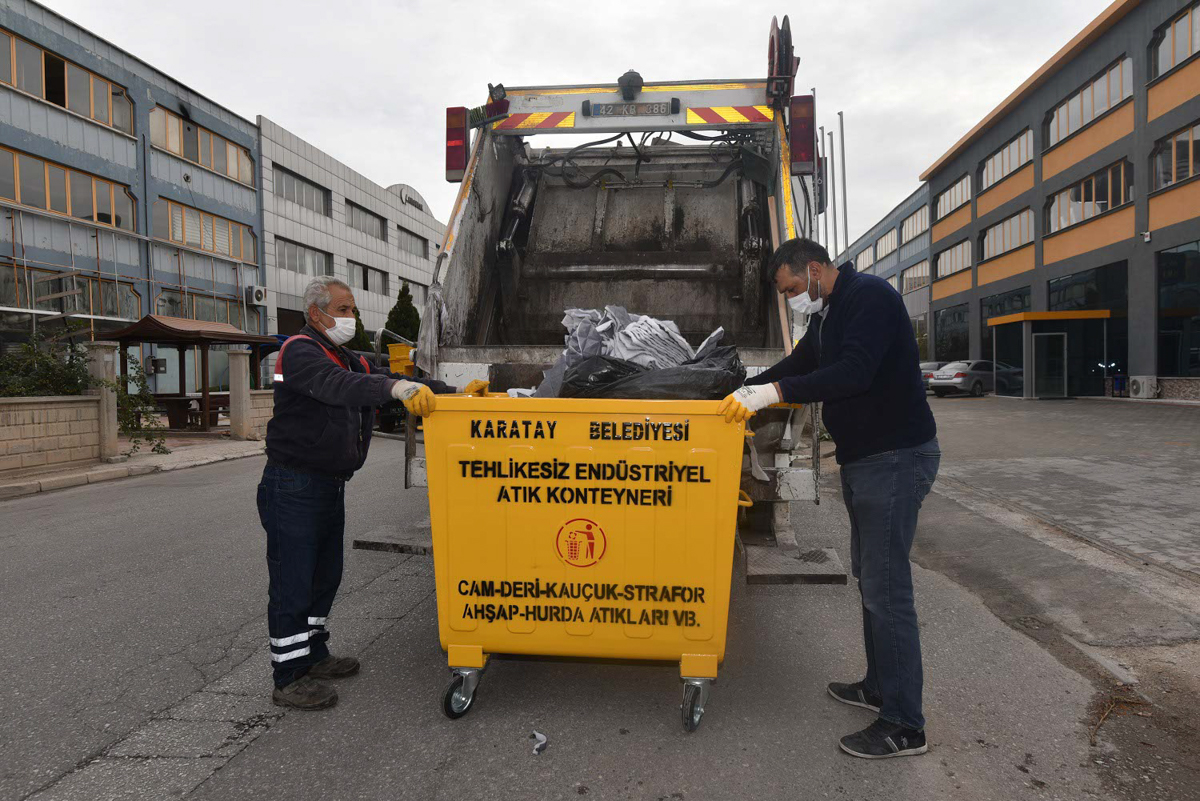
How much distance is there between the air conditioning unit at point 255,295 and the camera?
25139mm

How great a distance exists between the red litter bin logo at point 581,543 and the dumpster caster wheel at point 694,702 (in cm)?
56

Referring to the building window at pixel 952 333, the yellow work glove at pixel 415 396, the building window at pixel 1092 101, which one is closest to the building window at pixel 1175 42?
the building window at pixel 1092 101

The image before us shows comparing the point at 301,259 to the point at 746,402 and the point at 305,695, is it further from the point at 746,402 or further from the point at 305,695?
the point at 746,402

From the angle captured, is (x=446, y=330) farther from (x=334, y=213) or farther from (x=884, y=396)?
(x=334, y=213)

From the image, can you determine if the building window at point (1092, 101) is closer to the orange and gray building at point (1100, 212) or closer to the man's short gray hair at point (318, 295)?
the orange and gray building at point (1100, 212)

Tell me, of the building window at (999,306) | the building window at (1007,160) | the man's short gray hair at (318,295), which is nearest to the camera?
the man's short gray hair at (318,295)

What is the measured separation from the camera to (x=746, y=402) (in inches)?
97.5

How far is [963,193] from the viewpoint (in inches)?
1283

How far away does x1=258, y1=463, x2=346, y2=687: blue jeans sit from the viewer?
2.88 m

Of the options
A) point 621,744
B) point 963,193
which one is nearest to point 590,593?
point 621,744

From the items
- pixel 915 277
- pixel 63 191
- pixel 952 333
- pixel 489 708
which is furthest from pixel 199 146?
pixel 915 277

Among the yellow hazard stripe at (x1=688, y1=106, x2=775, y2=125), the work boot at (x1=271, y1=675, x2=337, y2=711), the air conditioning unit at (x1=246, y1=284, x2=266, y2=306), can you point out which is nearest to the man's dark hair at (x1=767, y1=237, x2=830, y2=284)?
the work boot at (x1=271, y1=675, x2=337, y2=711)

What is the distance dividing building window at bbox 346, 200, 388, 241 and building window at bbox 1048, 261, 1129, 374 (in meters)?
27.8

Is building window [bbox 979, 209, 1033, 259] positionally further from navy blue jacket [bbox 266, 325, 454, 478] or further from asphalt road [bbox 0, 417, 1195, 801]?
navy blue jacket [bbox 266, 325, 454, 478]
